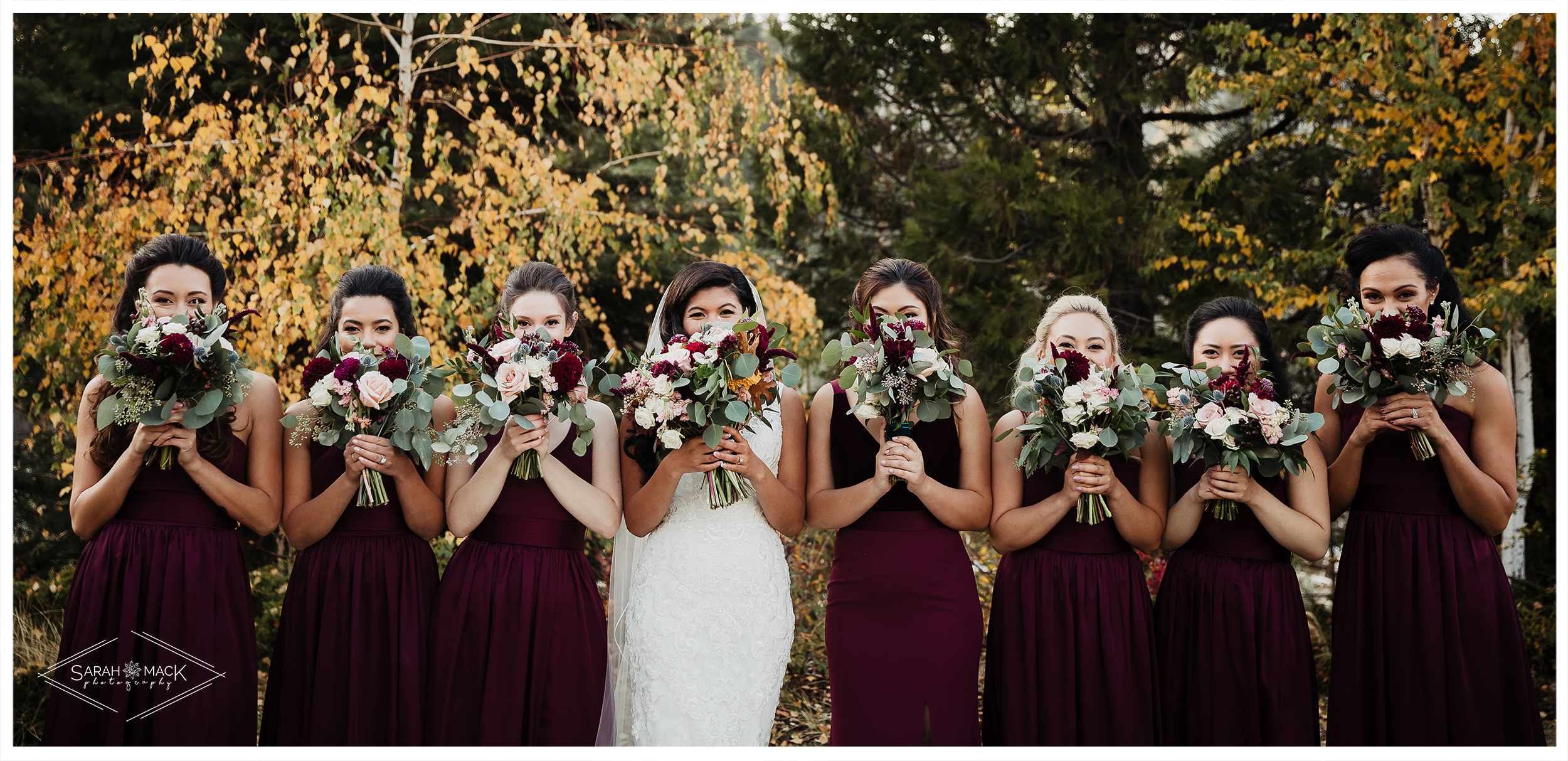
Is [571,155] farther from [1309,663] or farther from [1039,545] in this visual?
[1309,663]

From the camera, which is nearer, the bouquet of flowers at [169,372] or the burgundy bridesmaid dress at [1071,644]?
the bouquet of flowers at [169,372]

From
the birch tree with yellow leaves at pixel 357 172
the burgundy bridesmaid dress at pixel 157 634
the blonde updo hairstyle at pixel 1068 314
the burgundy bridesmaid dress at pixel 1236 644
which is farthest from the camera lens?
the birch tree with yellow leaves at pixel 357 172

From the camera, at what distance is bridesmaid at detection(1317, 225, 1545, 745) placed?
12.4 feet

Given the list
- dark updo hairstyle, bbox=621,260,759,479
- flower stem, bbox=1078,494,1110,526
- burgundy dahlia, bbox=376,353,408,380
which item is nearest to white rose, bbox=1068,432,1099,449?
flower stem, bbox=1078,494,1110,526

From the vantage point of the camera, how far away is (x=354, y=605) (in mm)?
3793

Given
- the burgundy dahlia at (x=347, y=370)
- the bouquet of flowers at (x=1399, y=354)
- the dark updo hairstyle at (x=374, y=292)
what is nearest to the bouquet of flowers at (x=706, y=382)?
the burgundy dahlia at (x=347, y=370)

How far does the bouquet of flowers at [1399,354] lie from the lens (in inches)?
145

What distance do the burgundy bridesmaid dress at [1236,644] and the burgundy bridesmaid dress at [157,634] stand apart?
3595 mm

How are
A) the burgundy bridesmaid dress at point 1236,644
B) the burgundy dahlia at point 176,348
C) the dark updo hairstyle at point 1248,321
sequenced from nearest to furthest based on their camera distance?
1. the burgundy dahlia at point 176,348
2. the burgundy bridesmaid dress at point 1236,644
3. the dark updo hairstyle at point 1248,321

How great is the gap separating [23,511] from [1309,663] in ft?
30.4

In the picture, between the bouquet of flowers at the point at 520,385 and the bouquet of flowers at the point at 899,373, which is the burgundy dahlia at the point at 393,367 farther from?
the bouquet of flowers at the point at 899,373

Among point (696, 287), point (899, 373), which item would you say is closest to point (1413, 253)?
point (899, 373)

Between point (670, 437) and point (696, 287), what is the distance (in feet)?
2.62

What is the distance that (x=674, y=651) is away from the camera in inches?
153
